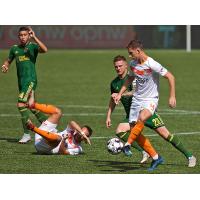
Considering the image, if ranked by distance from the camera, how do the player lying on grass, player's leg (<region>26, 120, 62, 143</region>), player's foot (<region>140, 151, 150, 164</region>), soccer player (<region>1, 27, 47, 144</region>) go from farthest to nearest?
soccer player (<region>1, 27, 47, 144</region>) < the player lying on grass < player's leg (<region>26, 120, 62, 143</region>) < player's foot (<region>140, 151, 150, 164</region>)

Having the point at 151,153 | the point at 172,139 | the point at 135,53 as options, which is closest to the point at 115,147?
the point at 151,153

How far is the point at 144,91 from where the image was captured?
14555 millimetres

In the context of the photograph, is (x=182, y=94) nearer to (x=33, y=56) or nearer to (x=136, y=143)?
(x=33, y=56)

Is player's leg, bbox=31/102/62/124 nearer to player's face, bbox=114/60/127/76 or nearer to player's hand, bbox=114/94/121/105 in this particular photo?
player's face, bbox=114/60/127/76

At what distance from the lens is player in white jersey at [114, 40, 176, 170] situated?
47.0 feet

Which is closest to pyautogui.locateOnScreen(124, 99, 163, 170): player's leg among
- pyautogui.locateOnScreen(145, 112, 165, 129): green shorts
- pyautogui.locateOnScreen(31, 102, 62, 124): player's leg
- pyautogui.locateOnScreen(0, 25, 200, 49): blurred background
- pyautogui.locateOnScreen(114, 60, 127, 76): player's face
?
pyautogui.locateOnScreen(145, 112, 165, 129): green shorts

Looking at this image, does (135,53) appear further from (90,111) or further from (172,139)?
(90,111)

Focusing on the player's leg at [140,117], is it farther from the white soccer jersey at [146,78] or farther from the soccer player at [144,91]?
the white soccer jersey at [146,78]

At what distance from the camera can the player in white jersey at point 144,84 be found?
14.3m

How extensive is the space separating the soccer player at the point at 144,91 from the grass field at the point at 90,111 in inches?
26.6

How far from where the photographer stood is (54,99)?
28.1 meters

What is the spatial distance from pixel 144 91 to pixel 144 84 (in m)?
0.12

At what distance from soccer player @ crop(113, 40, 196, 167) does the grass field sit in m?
0.68
